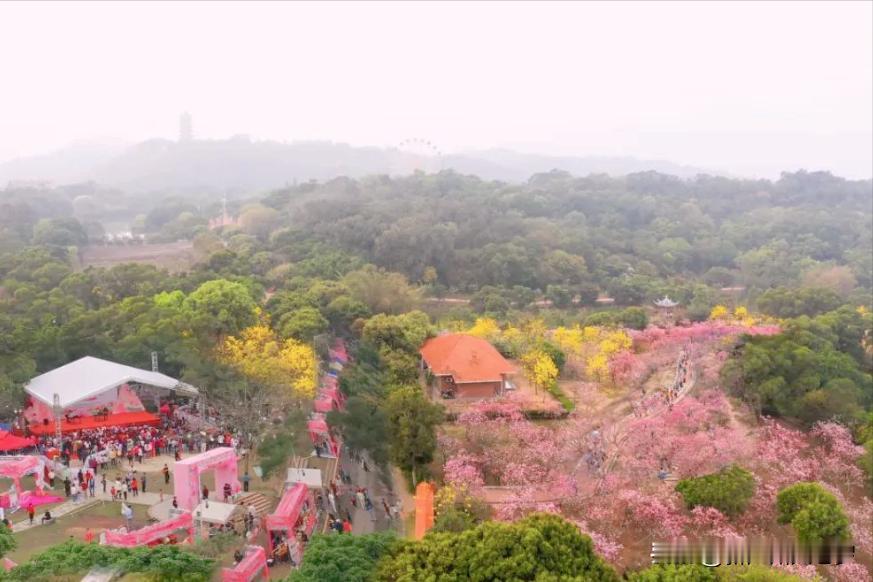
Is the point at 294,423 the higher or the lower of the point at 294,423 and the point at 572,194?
the lower

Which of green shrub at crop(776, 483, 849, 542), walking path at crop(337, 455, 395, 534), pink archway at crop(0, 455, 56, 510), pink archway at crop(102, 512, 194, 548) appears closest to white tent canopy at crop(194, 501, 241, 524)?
pink archway at crop(102, 512, 194, 548)

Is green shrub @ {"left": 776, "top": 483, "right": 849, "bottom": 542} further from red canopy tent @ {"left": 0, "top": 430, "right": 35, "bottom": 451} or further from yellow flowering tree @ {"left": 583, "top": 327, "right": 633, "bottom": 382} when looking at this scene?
red canopy tent @ {"left": 0, "top": 430, "right": 35, "bottom": 451}

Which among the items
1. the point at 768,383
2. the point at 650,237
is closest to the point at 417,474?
the point at 768,383

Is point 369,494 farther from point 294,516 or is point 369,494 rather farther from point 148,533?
point 148,533

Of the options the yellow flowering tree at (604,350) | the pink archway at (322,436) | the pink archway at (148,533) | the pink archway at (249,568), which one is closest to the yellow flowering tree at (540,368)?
the yellow flowering tree at (604,350)

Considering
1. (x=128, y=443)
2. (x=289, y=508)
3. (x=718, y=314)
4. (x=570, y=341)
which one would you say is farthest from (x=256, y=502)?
(x=718, y=314)

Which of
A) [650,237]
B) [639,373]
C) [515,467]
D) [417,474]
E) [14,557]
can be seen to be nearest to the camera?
[14,557]

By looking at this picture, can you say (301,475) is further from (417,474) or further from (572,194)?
(572,194)
